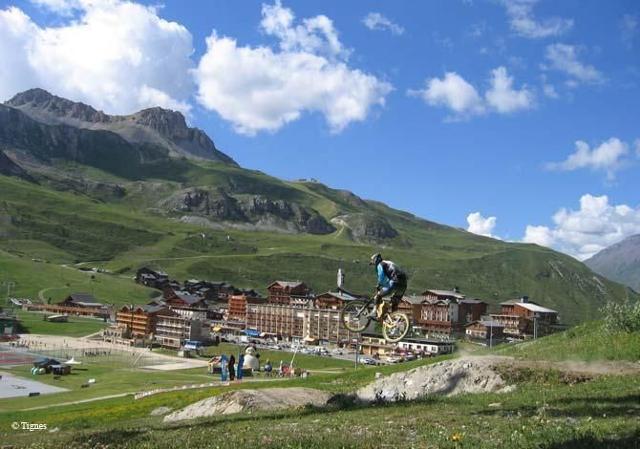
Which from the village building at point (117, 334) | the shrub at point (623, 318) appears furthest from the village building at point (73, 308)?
the shrub at point (623, 318)

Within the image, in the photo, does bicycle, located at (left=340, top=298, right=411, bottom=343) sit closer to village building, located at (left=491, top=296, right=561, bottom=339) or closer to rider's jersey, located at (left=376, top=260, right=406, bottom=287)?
rider's jersey, located at (left=376, top=260, right=406, bottom=287)

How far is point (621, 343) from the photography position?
37.1 meters

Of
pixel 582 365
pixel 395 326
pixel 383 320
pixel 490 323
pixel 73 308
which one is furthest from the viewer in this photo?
pixel 73 308

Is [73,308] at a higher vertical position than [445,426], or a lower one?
lower

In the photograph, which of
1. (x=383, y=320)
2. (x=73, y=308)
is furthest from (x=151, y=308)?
(x=383, y=320)

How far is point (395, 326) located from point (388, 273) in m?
3.22

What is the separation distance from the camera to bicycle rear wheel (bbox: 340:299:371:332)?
27.8m

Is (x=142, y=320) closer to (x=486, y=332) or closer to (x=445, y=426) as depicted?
(x=486, y=332)

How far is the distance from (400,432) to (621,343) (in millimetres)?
25538

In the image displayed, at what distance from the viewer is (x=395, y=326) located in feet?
89.2

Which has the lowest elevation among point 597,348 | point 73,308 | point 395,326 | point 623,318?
point 73,308

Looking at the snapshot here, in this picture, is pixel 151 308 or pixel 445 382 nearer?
pixel 445 382

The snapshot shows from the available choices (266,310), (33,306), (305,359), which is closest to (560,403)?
Answer: (305,359)

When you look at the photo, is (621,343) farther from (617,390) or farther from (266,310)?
(266,310)
